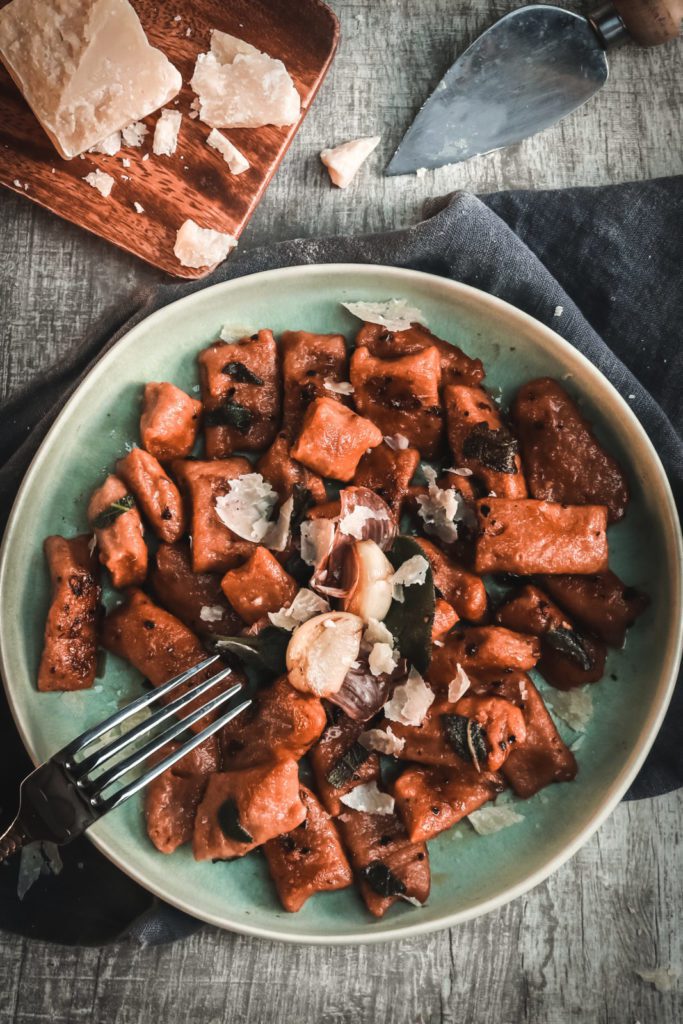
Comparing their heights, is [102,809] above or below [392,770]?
above

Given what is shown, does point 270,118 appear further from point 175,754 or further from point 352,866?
point 352,866

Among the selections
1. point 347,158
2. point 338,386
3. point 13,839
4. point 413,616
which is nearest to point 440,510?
point 413,616

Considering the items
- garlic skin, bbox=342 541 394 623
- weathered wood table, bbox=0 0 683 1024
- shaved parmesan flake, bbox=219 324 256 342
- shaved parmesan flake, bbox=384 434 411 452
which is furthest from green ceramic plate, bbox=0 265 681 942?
garlic skin, bbox=342 541 394 623

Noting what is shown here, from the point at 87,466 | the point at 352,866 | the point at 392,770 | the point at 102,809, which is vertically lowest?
the point at 352,866

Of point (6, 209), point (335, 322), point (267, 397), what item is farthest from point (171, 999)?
point (6, 209)

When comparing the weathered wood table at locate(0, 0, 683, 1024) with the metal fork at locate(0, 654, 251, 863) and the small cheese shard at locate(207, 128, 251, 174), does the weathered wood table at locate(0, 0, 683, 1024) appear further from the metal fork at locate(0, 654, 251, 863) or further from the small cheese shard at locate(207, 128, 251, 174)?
the metal fork at locate(0, 654, 251, 863)
